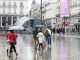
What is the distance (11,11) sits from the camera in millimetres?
184875

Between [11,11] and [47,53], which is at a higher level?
[11,11]

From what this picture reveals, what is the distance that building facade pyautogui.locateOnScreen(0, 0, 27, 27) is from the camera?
182 metres

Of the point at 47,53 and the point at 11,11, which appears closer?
the point at 47,53

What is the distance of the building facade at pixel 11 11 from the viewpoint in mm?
182000

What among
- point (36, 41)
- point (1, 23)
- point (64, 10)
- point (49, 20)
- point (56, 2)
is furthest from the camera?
point (1, 23)

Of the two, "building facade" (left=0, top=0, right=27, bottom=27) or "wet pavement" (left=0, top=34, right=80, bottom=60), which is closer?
"wet pavement" (left=0, top=34, right=80, bottom=60)

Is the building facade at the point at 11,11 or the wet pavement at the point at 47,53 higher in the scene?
the building facade at the point at 11,11

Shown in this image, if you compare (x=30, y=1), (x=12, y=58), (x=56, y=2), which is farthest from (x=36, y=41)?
(x=30, y=1)

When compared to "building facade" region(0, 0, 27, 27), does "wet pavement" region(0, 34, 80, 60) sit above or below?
below

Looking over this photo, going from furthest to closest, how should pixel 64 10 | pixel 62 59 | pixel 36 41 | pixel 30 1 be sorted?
pixel 30 1 → pixel 64 10 → pixel 36 41 → pixel 62 59

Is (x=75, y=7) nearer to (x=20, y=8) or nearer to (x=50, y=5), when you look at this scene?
(x=50, y=5)

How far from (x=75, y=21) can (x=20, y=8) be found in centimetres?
9289

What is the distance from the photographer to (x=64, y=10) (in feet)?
323

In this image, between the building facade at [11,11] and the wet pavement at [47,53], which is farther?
the building facade at [11,11]
